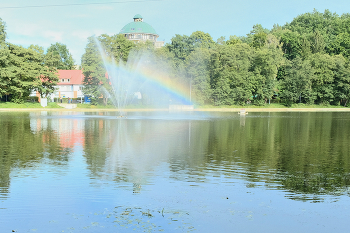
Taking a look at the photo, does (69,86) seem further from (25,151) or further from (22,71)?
(25,151)

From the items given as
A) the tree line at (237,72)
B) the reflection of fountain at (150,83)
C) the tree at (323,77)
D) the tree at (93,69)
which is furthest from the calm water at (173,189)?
the tree at (323,77)

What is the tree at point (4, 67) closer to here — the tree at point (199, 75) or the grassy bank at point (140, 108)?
the grassy bank at point (140, 108)

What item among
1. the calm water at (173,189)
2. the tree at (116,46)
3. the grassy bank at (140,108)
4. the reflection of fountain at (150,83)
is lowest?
the calm water at (173,189)

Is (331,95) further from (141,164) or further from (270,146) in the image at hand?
(141,164)

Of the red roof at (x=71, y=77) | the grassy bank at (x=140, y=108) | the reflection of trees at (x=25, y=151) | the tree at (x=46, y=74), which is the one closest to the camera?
the reflection of trees at (x=25, y=151)

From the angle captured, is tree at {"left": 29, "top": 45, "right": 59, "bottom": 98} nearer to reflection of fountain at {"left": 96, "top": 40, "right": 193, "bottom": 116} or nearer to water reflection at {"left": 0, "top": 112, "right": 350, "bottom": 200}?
reflection of fountain at {"left": 96, "top": 40, "right": 193, "bottom": 116}

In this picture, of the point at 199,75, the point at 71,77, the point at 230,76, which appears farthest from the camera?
the point at 71,77

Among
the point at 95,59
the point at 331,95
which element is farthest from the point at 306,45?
the point at 95,59

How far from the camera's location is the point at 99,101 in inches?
3691

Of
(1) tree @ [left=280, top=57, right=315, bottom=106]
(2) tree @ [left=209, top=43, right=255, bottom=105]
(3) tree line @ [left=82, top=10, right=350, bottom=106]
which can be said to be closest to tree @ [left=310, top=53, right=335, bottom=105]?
(3) tree line @ [left=82, top=10, right=350, bottom=106]

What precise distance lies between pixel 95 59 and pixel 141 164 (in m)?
75.7

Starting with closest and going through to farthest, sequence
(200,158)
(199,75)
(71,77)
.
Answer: (200,158)
(199,75)
(71,77)

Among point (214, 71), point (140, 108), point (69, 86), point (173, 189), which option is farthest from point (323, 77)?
point (173, 189)

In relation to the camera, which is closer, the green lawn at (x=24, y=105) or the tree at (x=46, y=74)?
the green lawn at (x=24, y=105)
